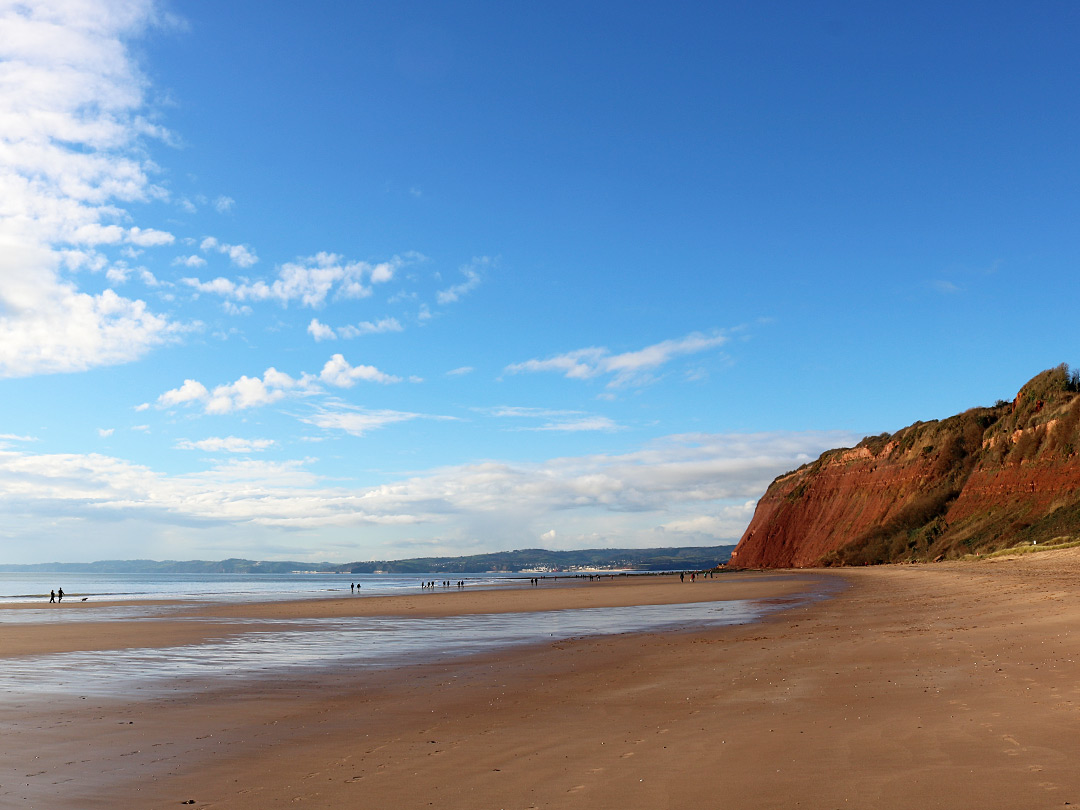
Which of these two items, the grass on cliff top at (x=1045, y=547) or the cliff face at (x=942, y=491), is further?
the cliff face at (x=942, y=491)

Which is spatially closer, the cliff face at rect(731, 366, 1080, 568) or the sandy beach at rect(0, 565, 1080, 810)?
the sandy beach at rect(0, 565, 1080, 810)

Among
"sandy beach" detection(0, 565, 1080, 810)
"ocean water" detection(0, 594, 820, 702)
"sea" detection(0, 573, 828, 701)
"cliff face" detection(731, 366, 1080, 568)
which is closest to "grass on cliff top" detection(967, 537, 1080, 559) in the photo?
"cliff face" detection(731, 366, 1080, 568)

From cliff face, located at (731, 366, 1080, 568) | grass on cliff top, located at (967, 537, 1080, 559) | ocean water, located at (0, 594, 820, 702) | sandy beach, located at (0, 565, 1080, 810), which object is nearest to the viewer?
sandy beach, located at (0, 565, 1080, 810)

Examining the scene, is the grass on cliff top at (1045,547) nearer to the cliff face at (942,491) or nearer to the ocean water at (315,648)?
the cliff face at (942,491)

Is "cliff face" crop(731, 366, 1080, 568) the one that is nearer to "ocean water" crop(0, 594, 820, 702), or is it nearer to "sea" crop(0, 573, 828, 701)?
"sea" crop(0, 573, 828, 701)

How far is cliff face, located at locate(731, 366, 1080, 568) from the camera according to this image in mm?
69000

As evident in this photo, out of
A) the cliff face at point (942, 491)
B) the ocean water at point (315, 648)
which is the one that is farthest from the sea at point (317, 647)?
the cliff face at point (942, 491)

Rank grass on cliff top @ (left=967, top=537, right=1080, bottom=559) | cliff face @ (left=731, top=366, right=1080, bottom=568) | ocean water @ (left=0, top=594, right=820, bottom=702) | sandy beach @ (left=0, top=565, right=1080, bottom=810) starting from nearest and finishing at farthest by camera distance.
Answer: sandy beach @ (left=0, top=565, right=1080, bottom=810)
ocean water @ (left=0, top=594, right=820, bottom=702)
grass on cliff top @ (left=967, top=537, right=1080, bottom=559)
cliff face @ (left=731, top=366, right=1080, bottom=568)

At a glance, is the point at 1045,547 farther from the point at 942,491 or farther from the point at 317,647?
the point at 317,647

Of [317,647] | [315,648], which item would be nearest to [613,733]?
[315,648]

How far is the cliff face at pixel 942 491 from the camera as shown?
6900cm

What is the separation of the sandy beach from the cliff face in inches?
2212

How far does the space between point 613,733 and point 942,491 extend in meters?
92.2

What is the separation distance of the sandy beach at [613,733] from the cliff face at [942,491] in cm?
5618
